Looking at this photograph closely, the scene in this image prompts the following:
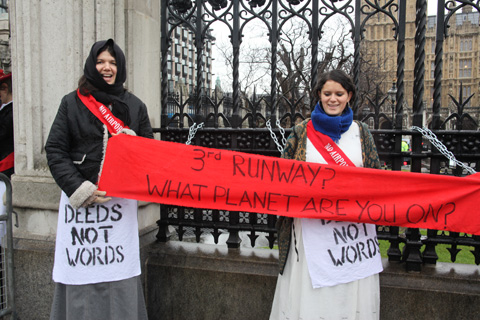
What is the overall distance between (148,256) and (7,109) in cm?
223

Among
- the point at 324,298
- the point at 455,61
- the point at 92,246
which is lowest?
the point at 324,298

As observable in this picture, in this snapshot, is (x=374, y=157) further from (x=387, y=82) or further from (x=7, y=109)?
(x=387, y=82)

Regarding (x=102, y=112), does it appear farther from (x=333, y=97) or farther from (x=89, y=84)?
(x=333, y=97)

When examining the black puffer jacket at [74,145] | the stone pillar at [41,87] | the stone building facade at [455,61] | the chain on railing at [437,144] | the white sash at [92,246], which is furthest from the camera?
the stone building facade at [455,61]

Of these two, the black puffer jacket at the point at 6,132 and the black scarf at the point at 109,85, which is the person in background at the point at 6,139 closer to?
the black puffer jacket at the point at 6,132

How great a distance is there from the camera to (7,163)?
4.31m

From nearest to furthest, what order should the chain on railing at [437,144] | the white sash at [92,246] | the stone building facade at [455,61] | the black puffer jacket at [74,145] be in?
the black puffer jacket at [74,145]
the white sash at [92,246]
the chain on railing at [437,144]
the stone building facade at [455,61]

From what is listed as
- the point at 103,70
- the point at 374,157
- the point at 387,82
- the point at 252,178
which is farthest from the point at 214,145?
the point at 387,82

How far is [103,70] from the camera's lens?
2.90 meters

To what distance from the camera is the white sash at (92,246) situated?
2.84m

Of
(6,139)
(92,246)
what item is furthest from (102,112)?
(6,139)

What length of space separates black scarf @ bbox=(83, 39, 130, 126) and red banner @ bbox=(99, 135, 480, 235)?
222 millimetres

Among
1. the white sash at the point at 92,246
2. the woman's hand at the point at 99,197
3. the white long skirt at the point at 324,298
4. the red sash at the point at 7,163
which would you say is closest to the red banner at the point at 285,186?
the woman's hand at the point at 99,197

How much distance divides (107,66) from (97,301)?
1710 mm
